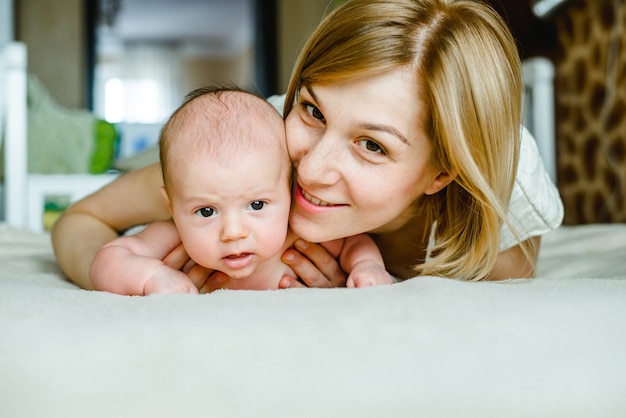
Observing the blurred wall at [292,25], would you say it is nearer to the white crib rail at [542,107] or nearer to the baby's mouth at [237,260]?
the white crib rail at [542,107]

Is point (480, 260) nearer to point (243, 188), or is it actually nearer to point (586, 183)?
point (243, 188)

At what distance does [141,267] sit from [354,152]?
33cm

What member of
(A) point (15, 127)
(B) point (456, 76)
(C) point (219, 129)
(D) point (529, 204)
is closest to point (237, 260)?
(C) point (219, 129)

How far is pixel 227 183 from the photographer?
831 mm

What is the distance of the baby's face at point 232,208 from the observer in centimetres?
84

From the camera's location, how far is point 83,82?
15.2ft

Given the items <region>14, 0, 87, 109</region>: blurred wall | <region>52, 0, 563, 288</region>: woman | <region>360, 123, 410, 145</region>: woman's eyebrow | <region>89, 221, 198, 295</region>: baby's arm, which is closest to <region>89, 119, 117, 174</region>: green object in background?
<region>14, 0, 87, 109</region>: blurred wall

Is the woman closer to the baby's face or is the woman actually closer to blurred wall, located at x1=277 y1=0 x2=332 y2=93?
the baby's face

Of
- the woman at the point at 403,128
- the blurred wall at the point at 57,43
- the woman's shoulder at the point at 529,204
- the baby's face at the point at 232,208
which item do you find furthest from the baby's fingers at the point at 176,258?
the blurred wall at the point at 57,43

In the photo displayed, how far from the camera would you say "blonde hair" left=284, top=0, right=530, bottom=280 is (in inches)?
35.4

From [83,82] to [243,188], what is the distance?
4.19 metres

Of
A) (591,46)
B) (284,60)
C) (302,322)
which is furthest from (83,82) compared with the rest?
(302,322)

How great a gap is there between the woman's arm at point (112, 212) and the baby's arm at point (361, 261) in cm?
35

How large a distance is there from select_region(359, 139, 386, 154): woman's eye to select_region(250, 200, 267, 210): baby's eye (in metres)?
0.16
